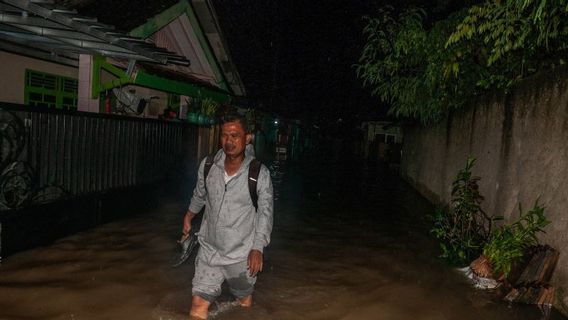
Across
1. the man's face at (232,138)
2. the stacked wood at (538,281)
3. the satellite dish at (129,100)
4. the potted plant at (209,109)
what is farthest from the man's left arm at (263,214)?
the potted plant at (209,109)

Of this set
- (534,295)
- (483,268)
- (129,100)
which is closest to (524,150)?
(483,268)

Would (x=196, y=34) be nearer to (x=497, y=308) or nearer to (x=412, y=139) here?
(x=412, y=139)

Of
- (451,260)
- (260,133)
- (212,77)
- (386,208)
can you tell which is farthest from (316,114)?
(451,260)

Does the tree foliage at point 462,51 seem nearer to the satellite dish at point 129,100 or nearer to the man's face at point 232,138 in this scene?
the man's face at point 232,138

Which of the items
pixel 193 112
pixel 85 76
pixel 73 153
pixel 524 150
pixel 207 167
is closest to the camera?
pixel 207 167

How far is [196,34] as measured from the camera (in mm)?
12852

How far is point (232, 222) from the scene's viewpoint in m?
3.33

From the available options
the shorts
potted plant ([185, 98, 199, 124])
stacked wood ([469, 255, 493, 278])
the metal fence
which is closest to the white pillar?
the metal fence

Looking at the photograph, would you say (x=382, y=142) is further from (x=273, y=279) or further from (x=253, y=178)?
(x=253, y=178)

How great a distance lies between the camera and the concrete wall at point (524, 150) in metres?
4.49

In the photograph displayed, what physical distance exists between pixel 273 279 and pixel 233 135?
2447 mm

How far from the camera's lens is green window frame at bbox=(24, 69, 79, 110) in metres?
8.32

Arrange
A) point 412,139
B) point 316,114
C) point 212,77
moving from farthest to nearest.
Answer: point 316,114 → point 412,139 → point 212,77

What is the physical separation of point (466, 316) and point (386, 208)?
6.57 meters
